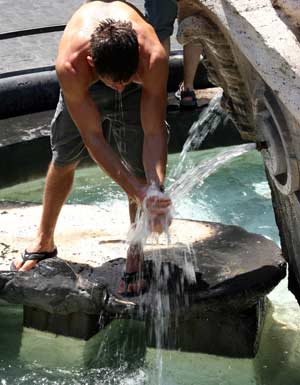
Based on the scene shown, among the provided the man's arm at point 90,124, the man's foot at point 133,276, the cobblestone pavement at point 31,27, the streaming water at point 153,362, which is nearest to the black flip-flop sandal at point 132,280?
the man's foot at point 133,276

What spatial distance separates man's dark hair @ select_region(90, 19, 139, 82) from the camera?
3105 millimetres

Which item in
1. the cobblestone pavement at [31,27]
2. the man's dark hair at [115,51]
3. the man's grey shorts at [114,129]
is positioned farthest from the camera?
the cobblestone pavement at [31,27]

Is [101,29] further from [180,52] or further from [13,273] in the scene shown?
[180,52]

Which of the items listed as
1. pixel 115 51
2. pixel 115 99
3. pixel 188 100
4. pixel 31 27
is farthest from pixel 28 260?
pixel 31 27

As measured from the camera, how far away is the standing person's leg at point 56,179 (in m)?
3.69

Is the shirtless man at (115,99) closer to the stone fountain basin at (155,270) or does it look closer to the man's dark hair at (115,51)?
the man's dark hair at (115,51)

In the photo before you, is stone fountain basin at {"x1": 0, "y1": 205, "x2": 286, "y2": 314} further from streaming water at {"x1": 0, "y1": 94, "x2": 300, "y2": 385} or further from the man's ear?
the man's ear

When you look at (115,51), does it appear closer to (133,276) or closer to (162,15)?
(133,276)

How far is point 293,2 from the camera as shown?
2.77 metres

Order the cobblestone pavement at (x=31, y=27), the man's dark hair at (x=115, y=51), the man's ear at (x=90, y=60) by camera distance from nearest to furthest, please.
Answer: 1. the man's dark hair at (x=115, y=51)
2. the man's ear at (x=90, y=60)
3. the cobblestone pavement at (x=31, y=27)

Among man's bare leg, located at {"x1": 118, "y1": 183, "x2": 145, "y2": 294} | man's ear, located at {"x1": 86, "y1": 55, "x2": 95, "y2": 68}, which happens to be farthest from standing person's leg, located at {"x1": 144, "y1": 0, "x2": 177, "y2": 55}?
man's ear, located at {"x1": 86, "y1": 55, "x2": 95, "y2": 68}

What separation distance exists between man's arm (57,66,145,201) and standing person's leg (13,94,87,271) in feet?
1.14

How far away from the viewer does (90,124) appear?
3297 mm

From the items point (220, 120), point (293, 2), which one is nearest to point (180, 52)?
point (220, 120)
